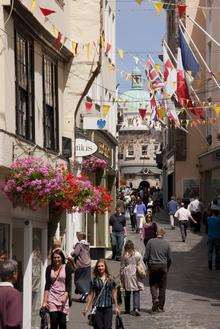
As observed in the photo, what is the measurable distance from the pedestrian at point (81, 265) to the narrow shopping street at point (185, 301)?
0.41 meters

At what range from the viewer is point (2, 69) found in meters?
12.5

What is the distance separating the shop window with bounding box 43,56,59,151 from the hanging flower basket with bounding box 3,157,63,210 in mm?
2900

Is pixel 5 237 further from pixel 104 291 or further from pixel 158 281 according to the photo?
pixel 158 281

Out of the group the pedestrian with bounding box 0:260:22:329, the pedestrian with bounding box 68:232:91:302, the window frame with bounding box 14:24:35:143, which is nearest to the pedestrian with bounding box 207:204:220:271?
the pedestrian with bounding box 68:232:91:302

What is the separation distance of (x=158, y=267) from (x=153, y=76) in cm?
1319

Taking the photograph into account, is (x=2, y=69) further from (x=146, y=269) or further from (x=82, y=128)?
(x=82, y=128)

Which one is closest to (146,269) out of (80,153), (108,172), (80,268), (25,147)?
(80,268)

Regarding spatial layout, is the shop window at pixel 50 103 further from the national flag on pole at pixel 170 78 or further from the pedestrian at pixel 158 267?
the national flag on pole at pixel 170 78

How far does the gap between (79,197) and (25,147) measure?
1.38 metres

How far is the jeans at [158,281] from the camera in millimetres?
16500

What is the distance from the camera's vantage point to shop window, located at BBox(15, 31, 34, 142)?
1378 cm

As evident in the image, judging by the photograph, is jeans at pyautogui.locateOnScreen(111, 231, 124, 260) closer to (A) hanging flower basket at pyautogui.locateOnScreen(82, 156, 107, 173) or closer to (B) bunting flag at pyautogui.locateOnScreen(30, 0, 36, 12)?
(A) hanging flower basket at pyautogui.locateOnScreen(82, 156, 107, 173)

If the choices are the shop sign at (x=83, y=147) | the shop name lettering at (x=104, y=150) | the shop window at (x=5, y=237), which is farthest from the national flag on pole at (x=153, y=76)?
the shop window at (x=5, y=237)

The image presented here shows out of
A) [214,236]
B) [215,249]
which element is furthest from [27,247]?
[215,249]
